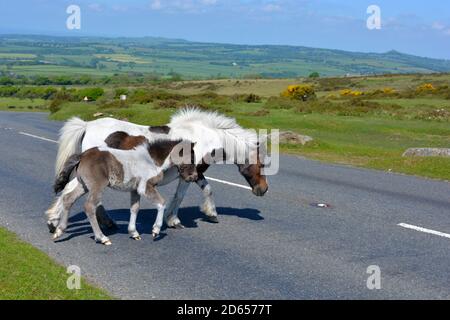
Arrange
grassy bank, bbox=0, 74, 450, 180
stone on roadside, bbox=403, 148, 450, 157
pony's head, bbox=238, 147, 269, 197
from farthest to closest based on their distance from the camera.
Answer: grassy bank, bbox=0, 74, 450, 180 < stone on roadside, bbox=403, 148, 450, 157 < pony's head, bbox=238, 147, 269, 197

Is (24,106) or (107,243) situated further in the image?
(24,106)

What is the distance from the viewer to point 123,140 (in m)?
9.77

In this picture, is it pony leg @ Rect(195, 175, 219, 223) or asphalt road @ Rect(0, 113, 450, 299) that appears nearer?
asphalt road @ Rect(0, 113, 450, 299)

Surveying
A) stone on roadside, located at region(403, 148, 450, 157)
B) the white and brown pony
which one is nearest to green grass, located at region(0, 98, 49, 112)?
stone on roadside, located at region(403, 148, 450, 157)

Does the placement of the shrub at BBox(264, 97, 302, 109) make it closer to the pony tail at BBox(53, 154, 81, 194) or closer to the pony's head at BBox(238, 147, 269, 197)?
the pony's head at BBox(238, 147, 269, 197)

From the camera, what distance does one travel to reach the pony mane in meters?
10.4

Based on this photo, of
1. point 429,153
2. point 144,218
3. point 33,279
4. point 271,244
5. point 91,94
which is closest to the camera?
point 33,279

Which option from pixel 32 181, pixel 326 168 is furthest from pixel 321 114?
pixel 32 181

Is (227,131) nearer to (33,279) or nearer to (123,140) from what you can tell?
(123,140)

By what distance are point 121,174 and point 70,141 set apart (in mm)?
1191

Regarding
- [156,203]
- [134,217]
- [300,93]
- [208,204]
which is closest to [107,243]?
[134,217]

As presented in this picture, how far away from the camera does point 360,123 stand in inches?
1390

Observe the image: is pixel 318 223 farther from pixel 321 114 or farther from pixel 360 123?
pixel 321 114
